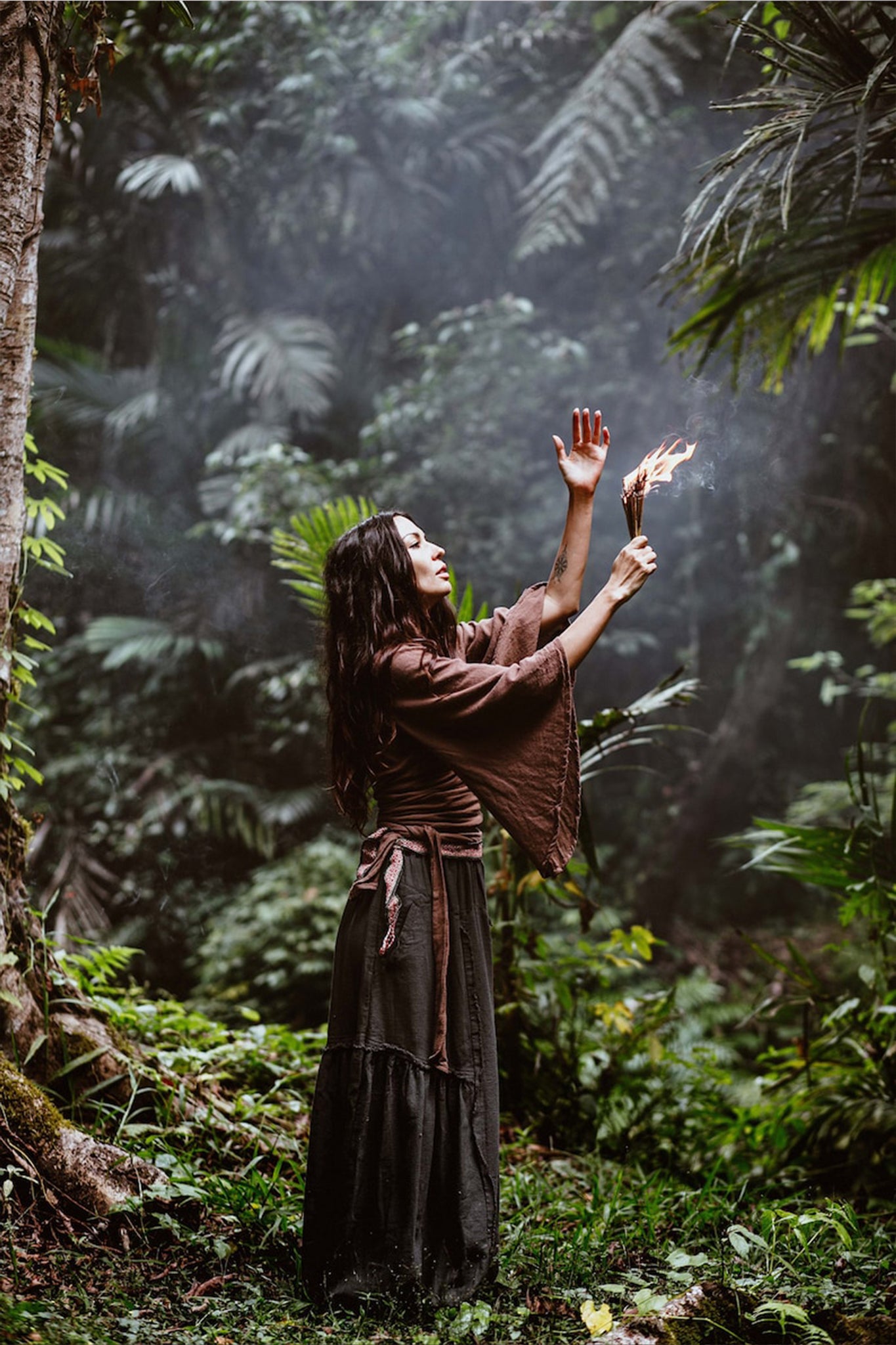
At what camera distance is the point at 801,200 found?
3.03 metres

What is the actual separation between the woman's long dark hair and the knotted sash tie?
0.59 feet

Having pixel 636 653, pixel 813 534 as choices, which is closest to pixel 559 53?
pixel 813 534

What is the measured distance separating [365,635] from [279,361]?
4.81m

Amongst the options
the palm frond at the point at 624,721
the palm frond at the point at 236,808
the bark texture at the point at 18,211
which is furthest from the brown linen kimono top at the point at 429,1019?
the palm frond at the point at 236,808

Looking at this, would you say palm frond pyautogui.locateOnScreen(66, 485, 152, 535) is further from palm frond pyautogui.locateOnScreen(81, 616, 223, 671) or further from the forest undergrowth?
the forest undergrowth

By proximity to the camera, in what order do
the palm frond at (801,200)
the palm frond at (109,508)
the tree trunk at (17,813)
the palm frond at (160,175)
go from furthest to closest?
the palm frond at (160,175) → the palm frond at (109,508) → the palm frond at (801,200) → the tree trunk at (17,813)

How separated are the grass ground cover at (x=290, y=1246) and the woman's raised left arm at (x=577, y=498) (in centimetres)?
146

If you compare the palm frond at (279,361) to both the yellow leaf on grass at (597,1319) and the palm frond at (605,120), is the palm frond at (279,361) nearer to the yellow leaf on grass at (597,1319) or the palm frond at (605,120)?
the palm frond at (605,120)

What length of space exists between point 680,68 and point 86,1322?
280 inches

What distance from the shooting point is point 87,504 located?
643 cm

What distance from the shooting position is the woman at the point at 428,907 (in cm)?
207

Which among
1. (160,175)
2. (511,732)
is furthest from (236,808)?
(511,732)

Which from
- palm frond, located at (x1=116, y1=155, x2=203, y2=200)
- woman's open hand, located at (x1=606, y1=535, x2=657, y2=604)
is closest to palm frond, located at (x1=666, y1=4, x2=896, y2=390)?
woman's open hand, located at (x1=606, y1=535, x2=657, y2=604)

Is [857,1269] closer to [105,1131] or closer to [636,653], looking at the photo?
[105,1131]
